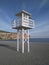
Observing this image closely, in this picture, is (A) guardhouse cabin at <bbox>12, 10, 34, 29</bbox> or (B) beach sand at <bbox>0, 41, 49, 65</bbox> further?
(A) guardhouse cabin at <bbox>12, 10, 34, 29</bbox>

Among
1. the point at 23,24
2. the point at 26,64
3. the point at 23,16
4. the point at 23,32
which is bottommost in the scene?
the point at 26,64

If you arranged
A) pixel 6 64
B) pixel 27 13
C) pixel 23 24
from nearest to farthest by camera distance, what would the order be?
pixel 6 64, pixel 23 24, pixel 27 13

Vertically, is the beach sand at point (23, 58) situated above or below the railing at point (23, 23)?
below

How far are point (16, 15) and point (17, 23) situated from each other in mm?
1647

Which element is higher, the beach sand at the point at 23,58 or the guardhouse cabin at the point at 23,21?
the guardhouse cabin at the point at 23,21

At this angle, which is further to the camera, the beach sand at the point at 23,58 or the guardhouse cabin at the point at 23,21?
the guardhouse cabin at the point at 23,21

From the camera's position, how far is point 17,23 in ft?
59.2

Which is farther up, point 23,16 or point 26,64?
point 23,16

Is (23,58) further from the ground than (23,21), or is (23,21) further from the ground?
(23,21)

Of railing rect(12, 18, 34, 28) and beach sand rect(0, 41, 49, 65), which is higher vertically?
railing rect(12, 18, 34, 28)

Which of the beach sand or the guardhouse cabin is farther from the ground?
the guardhouse cabin

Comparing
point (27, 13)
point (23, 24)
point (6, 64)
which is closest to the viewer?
point (6, 64)

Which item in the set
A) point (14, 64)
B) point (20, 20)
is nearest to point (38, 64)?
point (14, 64)

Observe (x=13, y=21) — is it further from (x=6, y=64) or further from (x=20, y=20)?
(x=6, y=64)
